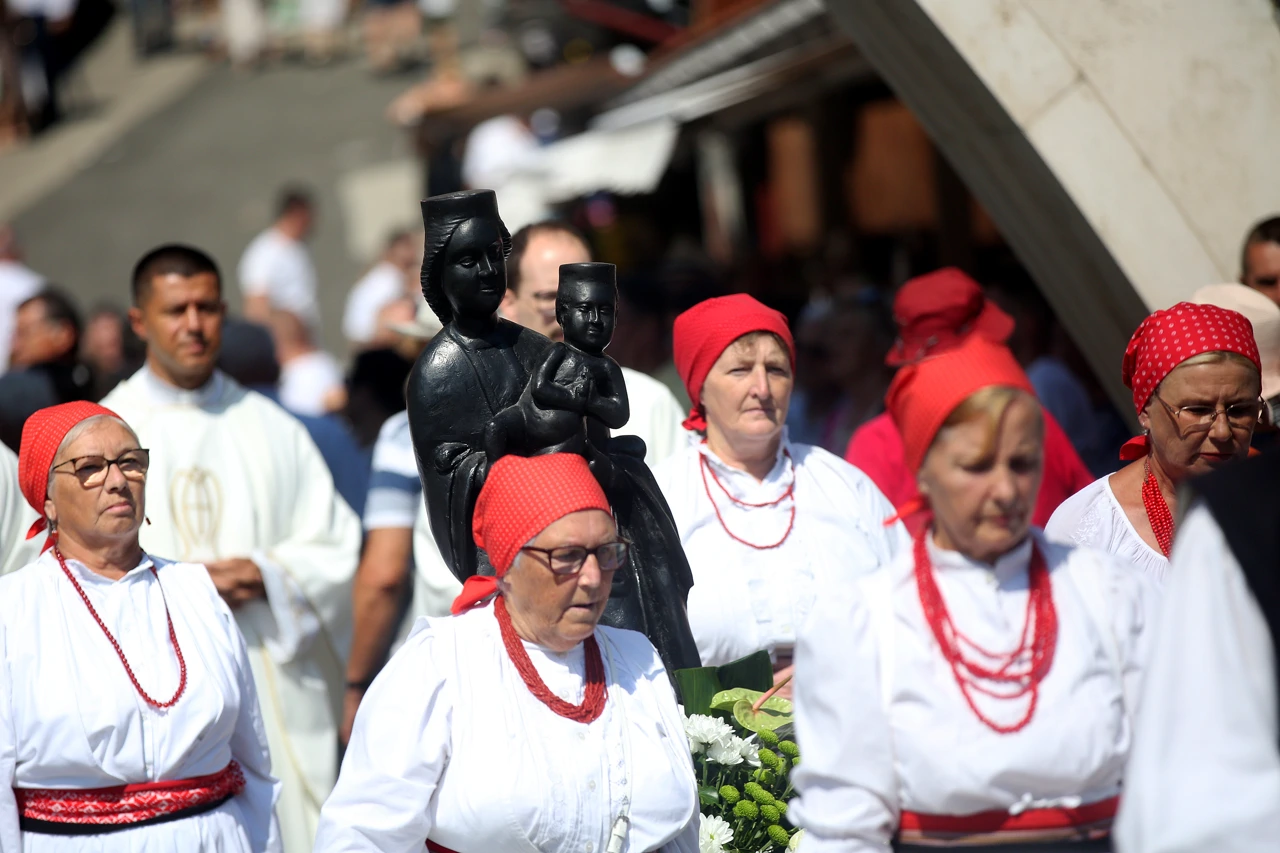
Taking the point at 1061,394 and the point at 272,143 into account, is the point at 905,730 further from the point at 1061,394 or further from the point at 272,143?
the point at 272,143

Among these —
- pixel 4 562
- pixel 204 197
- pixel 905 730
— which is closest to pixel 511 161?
pixel 204 197

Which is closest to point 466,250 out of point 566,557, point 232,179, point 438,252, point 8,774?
point 438,252

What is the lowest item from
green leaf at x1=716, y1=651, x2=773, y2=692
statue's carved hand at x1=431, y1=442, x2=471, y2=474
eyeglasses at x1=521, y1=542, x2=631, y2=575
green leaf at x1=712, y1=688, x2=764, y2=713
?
green leaf at x1=712, y1=688, x2=764, y2=713

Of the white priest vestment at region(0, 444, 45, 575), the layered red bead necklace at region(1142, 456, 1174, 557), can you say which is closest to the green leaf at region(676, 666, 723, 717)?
the layered red bead necklace at region(1142, 456, 1174, 557)

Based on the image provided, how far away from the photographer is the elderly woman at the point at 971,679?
9.22ft

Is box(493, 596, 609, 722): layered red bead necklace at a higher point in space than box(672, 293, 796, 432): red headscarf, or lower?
lower

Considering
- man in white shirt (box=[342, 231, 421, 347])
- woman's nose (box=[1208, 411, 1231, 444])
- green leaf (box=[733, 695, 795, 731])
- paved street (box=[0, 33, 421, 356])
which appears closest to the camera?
green leaf (box=[733, 695, 795, 731])

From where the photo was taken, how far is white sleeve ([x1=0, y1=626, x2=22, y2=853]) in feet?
12.8

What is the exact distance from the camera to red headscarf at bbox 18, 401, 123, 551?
4066 mm

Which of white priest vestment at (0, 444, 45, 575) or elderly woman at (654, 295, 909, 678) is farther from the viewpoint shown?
white priest vestment at (0, 444, 45, 575)

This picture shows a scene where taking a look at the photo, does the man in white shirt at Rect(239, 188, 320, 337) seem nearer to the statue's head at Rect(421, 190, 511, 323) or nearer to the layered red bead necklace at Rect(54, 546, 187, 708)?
the layered red bead necklace at Rect(54, 546, 187, 708)

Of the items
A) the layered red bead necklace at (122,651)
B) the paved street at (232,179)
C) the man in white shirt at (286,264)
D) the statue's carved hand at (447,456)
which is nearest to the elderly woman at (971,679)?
the statue's carved hand at (447,456)

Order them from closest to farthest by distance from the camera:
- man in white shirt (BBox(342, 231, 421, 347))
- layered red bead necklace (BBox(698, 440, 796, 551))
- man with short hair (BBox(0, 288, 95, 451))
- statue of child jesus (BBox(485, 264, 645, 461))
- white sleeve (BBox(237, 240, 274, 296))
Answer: statue of child jesus (BBox(485, 264, 645, 461)), layered red bead necklace (BBox(698, 440, 796, 551)), man with short hair (BBox(0, 288, 95, 451)), man in white shirt (BBox(342, 231, 421, 347)), white sleeve (BBox(237, 240, 274, 296))

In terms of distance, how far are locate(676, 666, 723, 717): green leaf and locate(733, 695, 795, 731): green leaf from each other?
81mm
